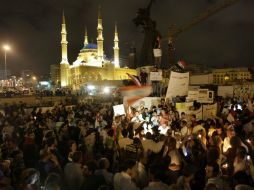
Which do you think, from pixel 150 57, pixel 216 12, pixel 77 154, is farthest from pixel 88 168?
pixel 216 12

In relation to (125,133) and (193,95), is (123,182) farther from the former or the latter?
(193,95)

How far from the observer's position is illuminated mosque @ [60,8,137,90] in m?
98.9

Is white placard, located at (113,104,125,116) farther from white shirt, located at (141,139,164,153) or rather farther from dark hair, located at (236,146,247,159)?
dark hair, located at (236,146,247,159)

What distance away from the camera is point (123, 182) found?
5207 millimetres

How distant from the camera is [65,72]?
338 feet

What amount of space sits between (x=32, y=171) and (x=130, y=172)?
1593 mm

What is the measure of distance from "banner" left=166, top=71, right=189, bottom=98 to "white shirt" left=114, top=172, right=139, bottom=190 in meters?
8.39

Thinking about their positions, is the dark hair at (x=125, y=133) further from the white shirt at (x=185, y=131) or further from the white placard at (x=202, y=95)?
the white placard at (x=202, y=95)

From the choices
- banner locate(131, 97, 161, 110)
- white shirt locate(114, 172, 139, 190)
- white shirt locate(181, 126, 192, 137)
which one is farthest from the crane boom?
white shirt locate(114, 172, 139, 190)

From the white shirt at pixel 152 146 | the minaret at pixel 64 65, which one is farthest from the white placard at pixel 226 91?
the minaret at pixel 64 65

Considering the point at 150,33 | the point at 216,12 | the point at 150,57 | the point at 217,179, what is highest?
the point at 216,12

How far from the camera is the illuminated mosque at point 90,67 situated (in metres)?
98.9

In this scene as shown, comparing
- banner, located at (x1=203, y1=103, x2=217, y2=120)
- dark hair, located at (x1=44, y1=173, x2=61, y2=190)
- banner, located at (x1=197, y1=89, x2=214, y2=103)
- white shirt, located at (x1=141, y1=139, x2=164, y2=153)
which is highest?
banner, located at (x1=197, y1=89, x2=214, y2=103)

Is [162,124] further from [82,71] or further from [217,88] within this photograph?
[82,71]
